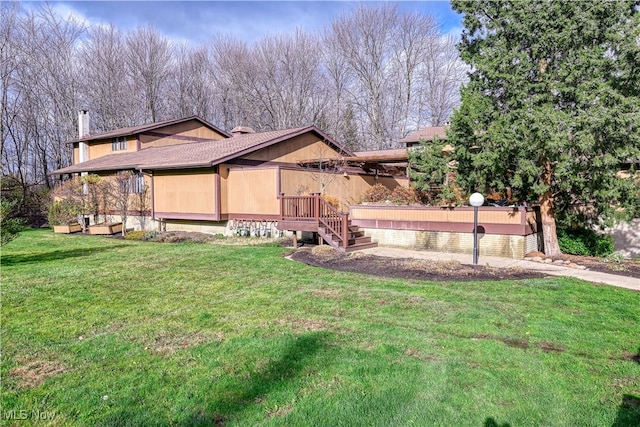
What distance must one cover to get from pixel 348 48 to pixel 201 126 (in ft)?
45.9

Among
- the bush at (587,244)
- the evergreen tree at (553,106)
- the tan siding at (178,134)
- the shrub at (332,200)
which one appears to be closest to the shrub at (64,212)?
the tan siding at (178,134)

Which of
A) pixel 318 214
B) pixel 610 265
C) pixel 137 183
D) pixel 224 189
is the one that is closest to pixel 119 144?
pixel 137 183

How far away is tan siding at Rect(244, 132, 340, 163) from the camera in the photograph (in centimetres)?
1544

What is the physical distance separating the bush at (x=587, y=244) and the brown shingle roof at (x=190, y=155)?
974 cm

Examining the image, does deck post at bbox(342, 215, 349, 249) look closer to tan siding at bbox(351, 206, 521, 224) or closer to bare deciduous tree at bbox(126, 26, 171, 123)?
tan siding at bbox(351, 206, 521, 224)

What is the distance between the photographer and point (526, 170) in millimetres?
8984

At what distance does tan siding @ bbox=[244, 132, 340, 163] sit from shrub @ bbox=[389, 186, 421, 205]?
465 cm

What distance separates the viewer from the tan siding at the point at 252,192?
512 inches

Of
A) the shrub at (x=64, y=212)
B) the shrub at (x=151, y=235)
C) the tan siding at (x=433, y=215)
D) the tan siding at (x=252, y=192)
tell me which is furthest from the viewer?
the shrub at (x=64, y=212)

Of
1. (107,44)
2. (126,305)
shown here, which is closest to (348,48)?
(107,44)

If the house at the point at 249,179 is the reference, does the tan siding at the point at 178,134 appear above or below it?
above

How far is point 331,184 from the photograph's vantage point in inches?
576

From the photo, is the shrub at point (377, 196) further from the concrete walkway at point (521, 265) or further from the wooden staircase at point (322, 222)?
the concrete walkway at point (521, 265)

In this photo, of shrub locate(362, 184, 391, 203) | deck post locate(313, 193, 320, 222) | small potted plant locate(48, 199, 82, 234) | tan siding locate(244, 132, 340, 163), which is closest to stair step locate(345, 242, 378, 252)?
deck post locate(313, 193, 320, 222)
